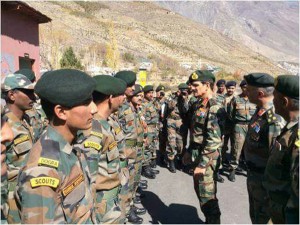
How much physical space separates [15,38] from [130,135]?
7.71m

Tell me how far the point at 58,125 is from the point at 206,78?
2513 millimetres

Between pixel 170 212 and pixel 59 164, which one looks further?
pixel 170 212

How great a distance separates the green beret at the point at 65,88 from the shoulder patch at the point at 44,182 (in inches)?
16.9

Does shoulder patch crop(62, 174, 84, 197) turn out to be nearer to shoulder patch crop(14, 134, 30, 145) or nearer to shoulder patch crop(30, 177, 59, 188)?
shoulder patch crop(30, 177, 59, 188)

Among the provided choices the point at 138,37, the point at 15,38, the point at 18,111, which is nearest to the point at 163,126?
the point at 18,111

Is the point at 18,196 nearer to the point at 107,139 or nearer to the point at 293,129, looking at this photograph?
the point at 107,139

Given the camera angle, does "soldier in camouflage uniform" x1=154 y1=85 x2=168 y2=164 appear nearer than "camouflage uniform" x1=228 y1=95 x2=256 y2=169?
No

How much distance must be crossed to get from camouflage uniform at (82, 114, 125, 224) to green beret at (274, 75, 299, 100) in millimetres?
1435

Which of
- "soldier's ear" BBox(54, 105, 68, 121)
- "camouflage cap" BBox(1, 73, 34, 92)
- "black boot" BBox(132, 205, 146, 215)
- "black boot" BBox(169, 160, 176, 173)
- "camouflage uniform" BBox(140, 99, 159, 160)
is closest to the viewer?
"soldier's ear" BBox(54, 105, 68, 121)

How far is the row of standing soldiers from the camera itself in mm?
1679

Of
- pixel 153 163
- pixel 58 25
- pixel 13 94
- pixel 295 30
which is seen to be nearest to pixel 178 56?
pixel 58 25

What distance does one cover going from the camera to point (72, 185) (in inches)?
69.9

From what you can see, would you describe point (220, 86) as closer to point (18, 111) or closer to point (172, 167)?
point (172, 167)

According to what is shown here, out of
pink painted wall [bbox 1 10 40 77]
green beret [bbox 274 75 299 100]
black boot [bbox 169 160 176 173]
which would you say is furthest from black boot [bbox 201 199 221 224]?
pink painted wall [bbox 1 10 40 77]
